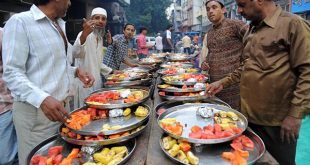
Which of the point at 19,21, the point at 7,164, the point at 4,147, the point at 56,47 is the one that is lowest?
the point at 7,164

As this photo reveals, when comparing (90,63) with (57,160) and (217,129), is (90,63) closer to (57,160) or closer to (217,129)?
(57,160)

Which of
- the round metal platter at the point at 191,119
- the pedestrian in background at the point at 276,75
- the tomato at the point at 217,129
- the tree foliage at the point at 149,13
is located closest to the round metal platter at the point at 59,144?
the round metal platter at the point at 191,119

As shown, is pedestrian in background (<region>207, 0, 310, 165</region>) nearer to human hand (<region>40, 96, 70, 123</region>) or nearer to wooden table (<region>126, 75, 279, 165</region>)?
wooden table (<region>126, 75, 279, 165</region>)

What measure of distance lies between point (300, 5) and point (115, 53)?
10802 millimetres

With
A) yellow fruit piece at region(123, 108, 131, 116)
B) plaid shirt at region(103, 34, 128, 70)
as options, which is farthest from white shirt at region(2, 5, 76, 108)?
plaid shirt at region(103, 34, 128, 70)

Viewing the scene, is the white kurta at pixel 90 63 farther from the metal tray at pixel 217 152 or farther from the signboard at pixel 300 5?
the signboard at pixel 300 5

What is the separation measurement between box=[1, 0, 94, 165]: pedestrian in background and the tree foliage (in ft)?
123

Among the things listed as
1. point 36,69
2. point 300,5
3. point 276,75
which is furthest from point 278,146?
point 300,5

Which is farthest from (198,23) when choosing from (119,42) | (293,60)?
(293,60)

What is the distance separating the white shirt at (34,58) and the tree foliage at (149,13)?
3766 centimetres

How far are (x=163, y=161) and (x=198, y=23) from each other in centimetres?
4553

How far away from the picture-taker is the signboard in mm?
11434

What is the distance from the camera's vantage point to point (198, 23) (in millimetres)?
45062

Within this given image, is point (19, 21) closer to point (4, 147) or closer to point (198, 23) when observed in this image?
point (4, 147)
